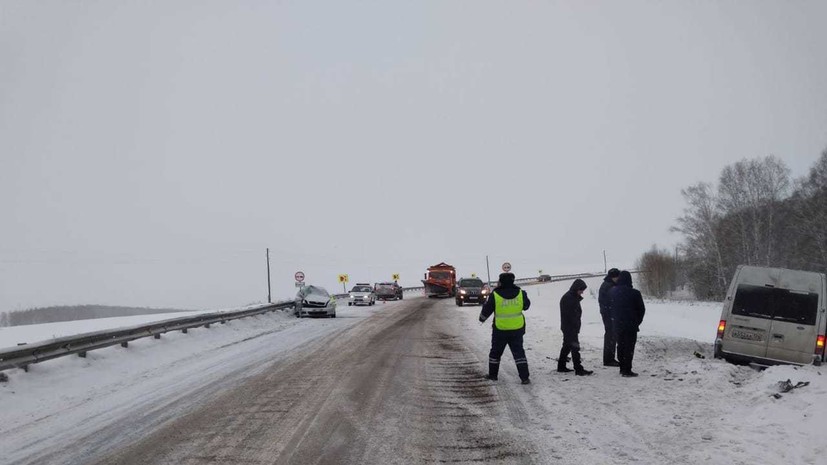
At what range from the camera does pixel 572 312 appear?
386 inches

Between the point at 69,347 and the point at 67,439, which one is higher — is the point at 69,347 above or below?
above

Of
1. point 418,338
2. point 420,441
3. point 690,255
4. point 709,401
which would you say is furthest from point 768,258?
point 420,441

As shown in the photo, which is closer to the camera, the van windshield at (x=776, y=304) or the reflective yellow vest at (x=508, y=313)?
the reflective yellow vest at (x=508, y=313)

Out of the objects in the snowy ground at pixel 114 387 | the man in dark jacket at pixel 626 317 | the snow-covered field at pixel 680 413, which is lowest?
the snow-covered field at pixel 680 413

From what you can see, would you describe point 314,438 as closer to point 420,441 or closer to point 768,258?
point 420,441

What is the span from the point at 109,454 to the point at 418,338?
10703 millimetres

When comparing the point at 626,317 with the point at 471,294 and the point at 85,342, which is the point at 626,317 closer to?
the point at 85,342

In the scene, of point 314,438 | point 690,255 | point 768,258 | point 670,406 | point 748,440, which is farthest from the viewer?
point 690,255

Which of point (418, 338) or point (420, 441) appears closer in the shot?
point (420, 441)

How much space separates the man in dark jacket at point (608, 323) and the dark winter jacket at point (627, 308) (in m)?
0.62

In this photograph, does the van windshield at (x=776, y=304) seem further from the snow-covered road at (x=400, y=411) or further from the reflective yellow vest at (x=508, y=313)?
the reflective yellow vest at (x=508, y=313)

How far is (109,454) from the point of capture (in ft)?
17.5

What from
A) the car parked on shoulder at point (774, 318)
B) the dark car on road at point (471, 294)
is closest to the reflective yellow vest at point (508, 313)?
the car parked on shoulder at point (774, 318)

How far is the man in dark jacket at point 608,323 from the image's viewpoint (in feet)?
33.3
